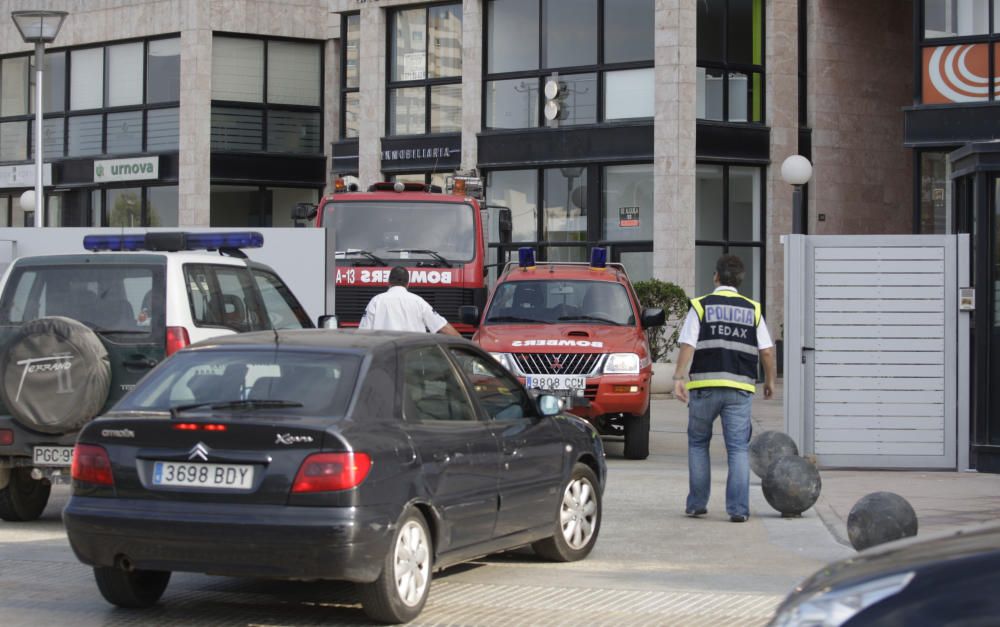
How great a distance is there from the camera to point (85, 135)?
38.0 m

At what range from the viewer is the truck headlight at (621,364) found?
1528cm

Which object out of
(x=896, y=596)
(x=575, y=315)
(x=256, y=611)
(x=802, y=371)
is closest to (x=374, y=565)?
(x=256, y=611)

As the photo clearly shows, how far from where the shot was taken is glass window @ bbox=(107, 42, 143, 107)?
3716 centimetres

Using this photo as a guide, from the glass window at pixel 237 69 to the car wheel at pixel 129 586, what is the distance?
29.5 meters

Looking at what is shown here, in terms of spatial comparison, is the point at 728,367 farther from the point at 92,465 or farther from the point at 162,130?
the point at 162,130

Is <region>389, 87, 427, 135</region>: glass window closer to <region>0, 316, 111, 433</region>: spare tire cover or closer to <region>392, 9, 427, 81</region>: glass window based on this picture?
<region>392, 9, 427, 81</region>: glass window

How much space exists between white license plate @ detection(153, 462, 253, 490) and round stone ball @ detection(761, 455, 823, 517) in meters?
5.33

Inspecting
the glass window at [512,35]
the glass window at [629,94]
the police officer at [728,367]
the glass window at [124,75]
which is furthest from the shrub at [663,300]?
the glass window at [124,75]

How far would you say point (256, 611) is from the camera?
7797 millimetres

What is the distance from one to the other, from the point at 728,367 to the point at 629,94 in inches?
764

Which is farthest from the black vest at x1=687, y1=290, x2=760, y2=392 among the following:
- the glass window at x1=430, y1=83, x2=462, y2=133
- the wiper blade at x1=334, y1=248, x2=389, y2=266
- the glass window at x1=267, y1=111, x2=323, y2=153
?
the glass window at x1=267, y1=111, x2=323, y2=153

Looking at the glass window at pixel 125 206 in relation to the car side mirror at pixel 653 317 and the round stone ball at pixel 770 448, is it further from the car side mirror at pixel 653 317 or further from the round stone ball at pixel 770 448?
the round stone ball at pixel 770 448

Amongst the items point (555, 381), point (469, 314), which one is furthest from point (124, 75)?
point (555, 381)

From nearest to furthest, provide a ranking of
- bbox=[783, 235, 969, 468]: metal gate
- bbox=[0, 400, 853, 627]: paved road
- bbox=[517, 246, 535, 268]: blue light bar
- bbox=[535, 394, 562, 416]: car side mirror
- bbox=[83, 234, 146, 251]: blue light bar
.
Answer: bbox=[0, 400, 853, 627]: paved road, bbox=[535, 394, 562, 416]: car side mirror, bbox=[83, 234, 146, 251]: blue light bar, bbox=[783, 235, 969, 468]: metal gate, bbox=[517, 246, 535, 268]: blue light bar
